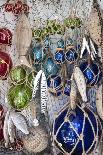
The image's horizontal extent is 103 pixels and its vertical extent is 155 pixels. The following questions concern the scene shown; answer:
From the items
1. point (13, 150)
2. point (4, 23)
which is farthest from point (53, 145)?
point (4, 23)

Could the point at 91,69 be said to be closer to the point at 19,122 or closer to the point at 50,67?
the point at 50,67

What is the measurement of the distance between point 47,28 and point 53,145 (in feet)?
0.98

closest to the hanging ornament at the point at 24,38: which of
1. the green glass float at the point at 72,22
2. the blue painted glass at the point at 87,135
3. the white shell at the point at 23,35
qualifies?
the white shell at the point at 23,35

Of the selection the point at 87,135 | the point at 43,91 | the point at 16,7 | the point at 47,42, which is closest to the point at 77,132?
the point at 87,135

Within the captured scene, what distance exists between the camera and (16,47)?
1.14 metres

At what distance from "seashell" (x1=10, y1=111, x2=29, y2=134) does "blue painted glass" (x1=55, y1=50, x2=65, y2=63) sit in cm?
18

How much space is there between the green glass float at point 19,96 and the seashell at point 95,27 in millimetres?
211

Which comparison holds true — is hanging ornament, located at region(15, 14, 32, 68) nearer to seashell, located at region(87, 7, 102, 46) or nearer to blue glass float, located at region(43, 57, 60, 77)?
blue glass float, located at region(43, 57, 60, 77)

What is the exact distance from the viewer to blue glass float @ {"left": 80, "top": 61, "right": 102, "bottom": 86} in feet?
3.48

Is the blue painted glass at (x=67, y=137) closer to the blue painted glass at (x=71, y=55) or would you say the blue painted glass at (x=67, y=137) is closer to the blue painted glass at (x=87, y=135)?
the blue painted glass at (x=87, y=135)

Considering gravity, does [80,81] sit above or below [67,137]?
above

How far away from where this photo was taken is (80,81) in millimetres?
1034

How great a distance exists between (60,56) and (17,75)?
120 millimetres

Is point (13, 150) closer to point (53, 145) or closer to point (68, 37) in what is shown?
point (53, 145)
